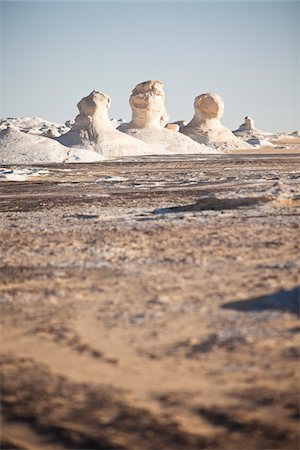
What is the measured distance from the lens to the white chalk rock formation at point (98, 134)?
4116cm

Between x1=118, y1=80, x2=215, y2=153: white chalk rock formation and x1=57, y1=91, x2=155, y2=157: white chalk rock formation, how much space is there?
294cm

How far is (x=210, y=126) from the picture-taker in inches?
2100

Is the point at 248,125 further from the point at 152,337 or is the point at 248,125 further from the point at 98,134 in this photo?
the point at 152,337

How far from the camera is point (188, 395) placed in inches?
138

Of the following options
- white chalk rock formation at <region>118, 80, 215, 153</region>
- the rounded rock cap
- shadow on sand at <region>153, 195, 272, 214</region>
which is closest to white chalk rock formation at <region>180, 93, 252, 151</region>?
Result: the rounded rock cap

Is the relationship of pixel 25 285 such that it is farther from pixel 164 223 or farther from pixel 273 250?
pixel 164 223


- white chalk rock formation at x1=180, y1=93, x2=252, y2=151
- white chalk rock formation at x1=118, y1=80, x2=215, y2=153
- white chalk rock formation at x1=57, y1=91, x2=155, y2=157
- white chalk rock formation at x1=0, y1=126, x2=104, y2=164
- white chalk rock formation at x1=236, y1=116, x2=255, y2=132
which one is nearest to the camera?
white chalk rock formation at x1=0, y1=126, x2=104, y2=164

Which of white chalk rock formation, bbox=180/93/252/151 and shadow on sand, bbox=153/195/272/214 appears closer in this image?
shadow on sand, bbox=153/195/272/214

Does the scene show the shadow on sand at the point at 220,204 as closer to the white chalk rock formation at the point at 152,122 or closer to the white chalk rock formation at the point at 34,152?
the white chalk rock formation at the point at 34,152

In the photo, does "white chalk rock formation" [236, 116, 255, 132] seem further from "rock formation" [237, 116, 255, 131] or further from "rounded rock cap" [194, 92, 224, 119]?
"rounded rock cap" [194, 92, 224, 119]

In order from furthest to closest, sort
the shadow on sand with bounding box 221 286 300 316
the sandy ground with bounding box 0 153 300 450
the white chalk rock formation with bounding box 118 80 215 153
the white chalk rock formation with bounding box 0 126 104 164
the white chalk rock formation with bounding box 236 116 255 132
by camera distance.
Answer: the white chalk rock formation with bounding box 236 116 255 132, the white chalk rock formation with bounding box 118 80 215 153, the white chalk rock formation with bounding box 0 126 104 164, the shadow on sand with bounding box 221 286 300 316, the sandy ground with bounding box 0 153 300 450

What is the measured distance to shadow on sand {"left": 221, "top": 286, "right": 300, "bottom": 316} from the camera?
4.81 meters

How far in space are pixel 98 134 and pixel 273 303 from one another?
37383 mm

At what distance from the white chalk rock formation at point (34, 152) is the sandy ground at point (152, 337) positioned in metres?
25.8
